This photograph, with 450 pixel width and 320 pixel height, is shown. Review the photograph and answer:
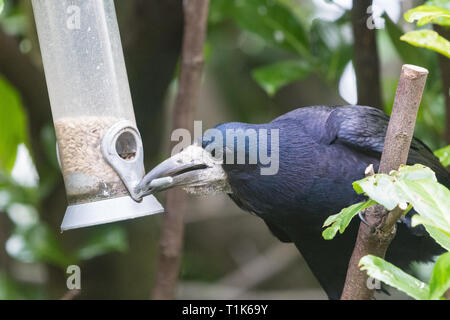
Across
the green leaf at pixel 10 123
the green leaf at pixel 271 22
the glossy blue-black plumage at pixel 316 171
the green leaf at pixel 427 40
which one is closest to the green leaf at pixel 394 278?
the green leaf at pixel 427 40

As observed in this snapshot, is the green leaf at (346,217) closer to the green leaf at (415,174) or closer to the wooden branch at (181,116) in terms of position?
the green leaf at (415,174)

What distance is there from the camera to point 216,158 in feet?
9.10

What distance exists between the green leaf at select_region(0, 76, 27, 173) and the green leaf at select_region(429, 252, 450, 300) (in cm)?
288

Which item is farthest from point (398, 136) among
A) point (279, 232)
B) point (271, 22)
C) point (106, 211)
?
point (271, 22)

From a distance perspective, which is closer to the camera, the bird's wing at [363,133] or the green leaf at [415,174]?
the green leaf at [415,174]

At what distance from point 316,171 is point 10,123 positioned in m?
1.98

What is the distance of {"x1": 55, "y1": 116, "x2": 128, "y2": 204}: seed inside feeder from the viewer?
2.46 meters

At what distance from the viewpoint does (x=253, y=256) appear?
5.40m

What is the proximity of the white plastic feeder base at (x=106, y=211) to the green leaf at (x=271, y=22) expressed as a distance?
168cm

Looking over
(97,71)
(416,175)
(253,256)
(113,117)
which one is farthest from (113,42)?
(253,256)

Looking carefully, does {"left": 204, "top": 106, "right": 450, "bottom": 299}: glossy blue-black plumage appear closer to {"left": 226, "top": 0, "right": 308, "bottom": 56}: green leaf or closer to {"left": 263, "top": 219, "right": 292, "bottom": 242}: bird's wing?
{"left": 263, "top": 219, "right": 292, "bottom": 242}: bird's wing

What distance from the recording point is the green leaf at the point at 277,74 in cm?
356
